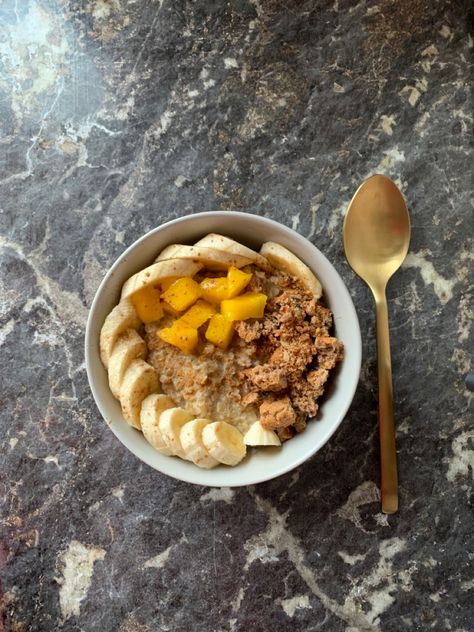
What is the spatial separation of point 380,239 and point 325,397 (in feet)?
1.80

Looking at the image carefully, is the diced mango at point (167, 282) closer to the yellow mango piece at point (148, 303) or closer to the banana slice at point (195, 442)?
the yellow mango piece at point (148, 303)

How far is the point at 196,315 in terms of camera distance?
6.24 ft

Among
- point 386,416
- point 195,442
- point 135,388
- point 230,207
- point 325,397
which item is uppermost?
point 230,207

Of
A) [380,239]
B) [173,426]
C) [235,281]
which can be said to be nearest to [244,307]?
[235,281]

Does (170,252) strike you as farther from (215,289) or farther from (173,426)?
(173,426)

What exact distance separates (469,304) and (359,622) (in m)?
1.08

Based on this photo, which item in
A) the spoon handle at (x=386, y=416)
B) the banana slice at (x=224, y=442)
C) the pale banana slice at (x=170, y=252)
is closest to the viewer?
the banana slice at (x=224, y=442)

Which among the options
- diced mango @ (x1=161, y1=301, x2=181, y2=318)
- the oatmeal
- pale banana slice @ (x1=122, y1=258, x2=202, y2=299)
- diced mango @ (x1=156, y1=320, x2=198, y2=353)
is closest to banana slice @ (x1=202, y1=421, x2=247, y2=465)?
the oatmeal

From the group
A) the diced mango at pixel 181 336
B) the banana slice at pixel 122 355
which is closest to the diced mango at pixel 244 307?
the diced mango at pixel 181 336

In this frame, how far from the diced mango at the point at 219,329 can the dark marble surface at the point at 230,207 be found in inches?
18.9

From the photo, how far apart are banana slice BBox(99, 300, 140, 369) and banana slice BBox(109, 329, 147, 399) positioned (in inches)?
0.6

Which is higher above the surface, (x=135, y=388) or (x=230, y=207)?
(x=230, y=207)

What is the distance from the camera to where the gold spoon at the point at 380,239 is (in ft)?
6.88

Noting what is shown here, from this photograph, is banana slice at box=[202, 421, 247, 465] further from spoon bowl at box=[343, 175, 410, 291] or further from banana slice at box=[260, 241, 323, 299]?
spoon bowl at box=[343, 175, 410, 291]
